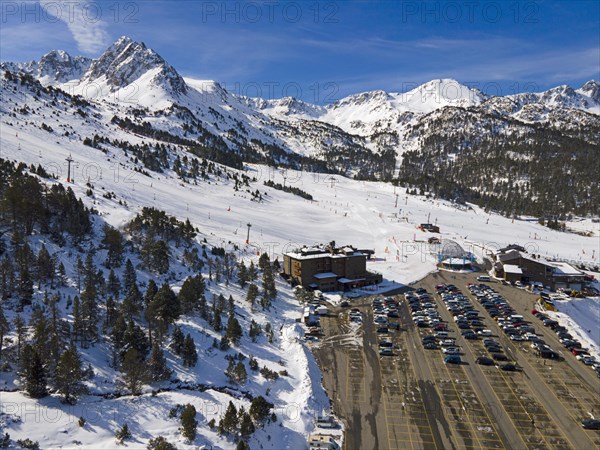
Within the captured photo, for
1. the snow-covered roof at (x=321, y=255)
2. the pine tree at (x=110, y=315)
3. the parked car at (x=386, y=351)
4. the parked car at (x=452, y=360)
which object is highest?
the snow-covered roof at (x=321, y=255)

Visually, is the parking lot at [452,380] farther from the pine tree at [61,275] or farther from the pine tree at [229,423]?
the pine tree at [61,275]

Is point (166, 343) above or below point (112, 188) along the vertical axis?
below

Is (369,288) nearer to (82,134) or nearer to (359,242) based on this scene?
(359,242)

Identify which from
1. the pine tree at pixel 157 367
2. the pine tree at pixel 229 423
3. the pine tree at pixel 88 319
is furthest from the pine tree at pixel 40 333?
the pine tree at pixel 229 423

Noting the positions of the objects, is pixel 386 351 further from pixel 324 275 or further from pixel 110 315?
pixel 110 315

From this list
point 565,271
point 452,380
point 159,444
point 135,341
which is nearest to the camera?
point 159,444

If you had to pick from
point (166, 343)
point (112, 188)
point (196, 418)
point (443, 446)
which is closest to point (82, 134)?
point (112, 188)

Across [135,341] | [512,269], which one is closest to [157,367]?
[135,341]
